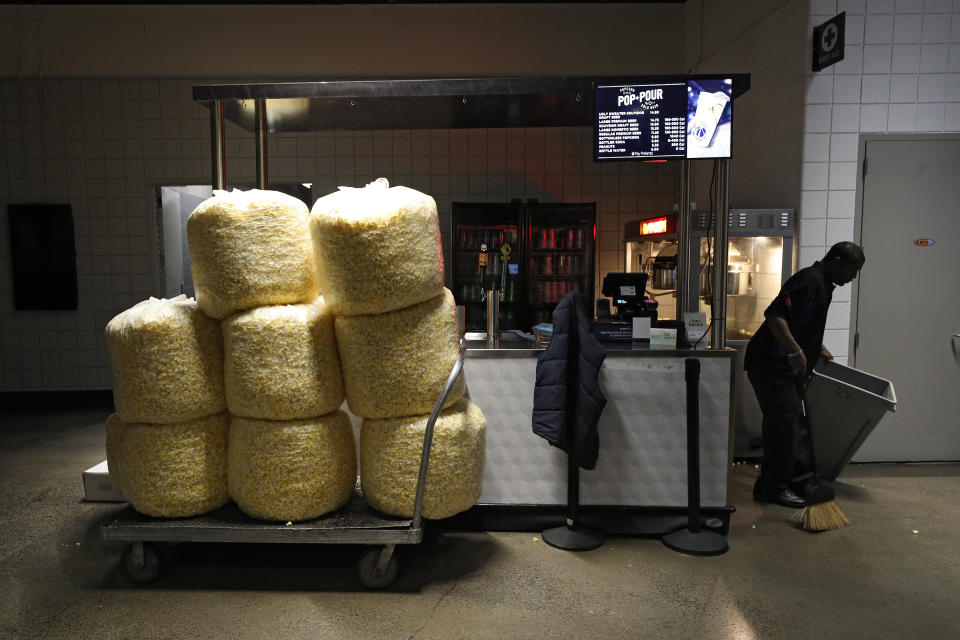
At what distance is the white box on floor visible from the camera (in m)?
3.19

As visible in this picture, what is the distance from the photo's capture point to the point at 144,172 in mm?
5480

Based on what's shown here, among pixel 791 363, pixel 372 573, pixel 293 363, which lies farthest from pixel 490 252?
pixel 372 573

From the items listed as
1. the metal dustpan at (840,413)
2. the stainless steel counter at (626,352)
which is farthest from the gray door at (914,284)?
the stainless steel counter at (626,352)

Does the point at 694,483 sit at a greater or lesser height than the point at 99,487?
greater

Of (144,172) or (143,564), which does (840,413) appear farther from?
(144,172)

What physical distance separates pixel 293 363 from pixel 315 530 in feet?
2.11

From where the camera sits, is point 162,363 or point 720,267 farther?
point 720,267

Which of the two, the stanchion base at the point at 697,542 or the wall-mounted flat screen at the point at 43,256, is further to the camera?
the wall-mounted flat screen at the point at 43,256

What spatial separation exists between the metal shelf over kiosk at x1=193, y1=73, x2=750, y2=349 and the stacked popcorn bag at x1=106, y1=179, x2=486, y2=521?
940mm

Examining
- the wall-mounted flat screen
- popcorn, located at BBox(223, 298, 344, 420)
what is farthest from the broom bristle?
the wall-mounted flat screen

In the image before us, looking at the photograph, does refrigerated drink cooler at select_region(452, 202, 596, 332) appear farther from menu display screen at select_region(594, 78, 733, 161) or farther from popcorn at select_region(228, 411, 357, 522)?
popcorn at select_region(228, 411, 357, 522)

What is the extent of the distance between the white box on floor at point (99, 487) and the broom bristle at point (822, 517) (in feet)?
11.6

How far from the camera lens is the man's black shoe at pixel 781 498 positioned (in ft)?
10.3

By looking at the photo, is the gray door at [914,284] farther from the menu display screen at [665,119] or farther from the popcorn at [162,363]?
the popcorn at [162,363]
